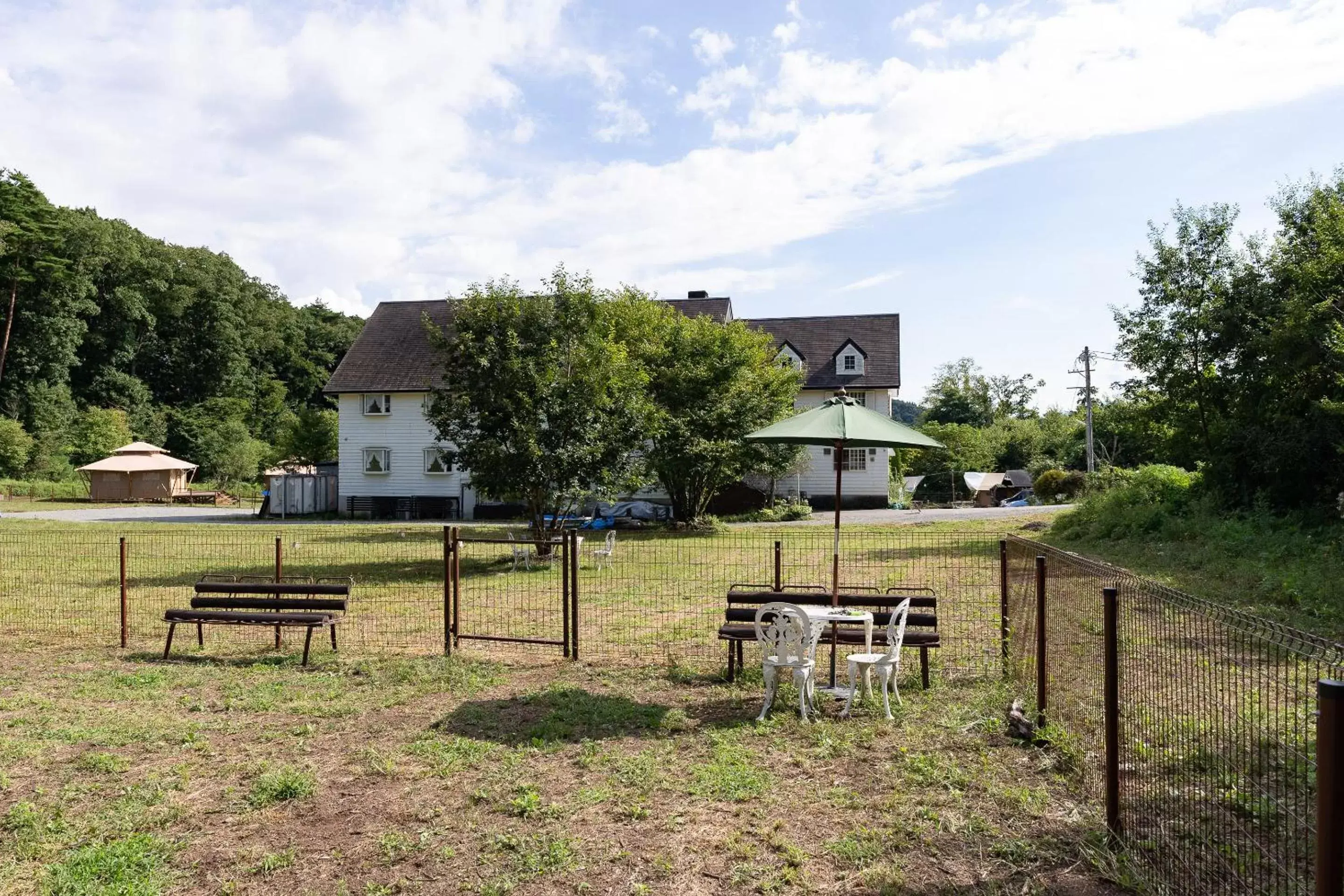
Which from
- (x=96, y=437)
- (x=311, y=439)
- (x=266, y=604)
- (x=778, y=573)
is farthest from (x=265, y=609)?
(x=96, y=437)

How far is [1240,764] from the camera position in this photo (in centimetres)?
412

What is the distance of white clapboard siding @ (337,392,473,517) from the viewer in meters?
38.6

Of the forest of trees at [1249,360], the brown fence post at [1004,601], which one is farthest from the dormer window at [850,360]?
the brown fence post at [1004,601]

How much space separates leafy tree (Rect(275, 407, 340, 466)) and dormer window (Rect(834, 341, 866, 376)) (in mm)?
25565

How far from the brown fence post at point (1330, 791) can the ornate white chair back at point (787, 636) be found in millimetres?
4481

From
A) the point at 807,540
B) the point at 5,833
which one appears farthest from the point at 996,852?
the point at 807,540

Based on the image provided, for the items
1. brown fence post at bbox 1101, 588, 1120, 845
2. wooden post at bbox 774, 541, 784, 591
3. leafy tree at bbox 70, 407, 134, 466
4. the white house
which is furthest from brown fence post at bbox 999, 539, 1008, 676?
leafy tree at bbox 70, 407, 134, 466

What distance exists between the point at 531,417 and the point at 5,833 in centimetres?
1243

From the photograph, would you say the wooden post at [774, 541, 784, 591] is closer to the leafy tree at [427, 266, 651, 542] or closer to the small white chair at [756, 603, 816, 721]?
the small white chair at [756, 603, 816, 721]

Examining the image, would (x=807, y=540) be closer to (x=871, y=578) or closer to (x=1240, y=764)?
(x=871, y=578)

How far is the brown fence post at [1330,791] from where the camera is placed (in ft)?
7.51

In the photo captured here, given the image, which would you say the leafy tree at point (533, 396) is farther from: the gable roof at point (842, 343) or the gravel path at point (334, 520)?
the gable roof at point (842, 343)

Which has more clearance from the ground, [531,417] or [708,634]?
[531,417]

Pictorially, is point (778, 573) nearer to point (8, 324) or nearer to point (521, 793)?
point (521, 793)
